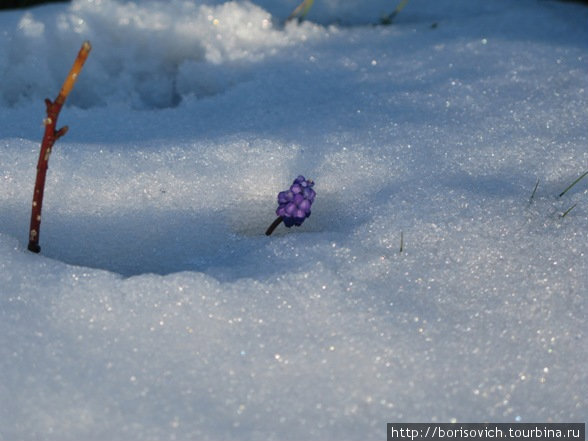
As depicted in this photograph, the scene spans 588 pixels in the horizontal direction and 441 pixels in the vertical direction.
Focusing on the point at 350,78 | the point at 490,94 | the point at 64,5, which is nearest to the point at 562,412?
the point at 490,94

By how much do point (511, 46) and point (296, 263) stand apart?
1.56 meters

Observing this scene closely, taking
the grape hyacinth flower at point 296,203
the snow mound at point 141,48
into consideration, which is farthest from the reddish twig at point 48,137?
the snow mound at point 141,48

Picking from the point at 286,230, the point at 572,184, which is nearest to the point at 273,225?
the point at 286,230

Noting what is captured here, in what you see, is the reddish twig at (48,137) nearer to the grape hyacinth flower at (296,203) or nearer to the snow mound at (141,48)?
the grape hyacinth flower at (296,203)

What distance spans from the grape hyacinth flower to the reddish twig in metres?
0.59

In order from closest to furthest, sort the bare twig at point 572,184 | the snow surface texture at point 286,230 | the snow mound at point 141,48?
the snow surface texture at point 286,230, the bare twig at point 572,184, the snow mound at point 141,48

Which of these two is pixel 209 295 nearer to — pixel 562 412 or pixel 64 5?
pixel 562 412

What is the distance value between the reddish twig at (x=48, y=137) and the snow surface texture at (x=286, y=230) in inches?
2.8

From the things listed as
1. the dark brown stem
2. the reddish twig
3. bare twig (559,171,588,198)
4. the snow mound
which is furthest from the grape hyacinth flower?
the snow mound

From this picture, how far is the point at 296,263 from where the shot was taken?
6.09 ft

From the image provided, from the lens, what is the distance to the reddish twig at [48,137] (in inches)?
63.9

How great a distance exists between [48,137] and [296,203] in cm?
65

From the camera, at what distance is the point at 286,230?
2.09 m

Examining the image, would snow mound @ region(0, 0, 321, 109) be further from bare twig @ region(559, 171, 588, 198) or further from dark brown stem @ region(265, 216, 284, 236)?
bare twig @ region(559, 171, 588, 198)
